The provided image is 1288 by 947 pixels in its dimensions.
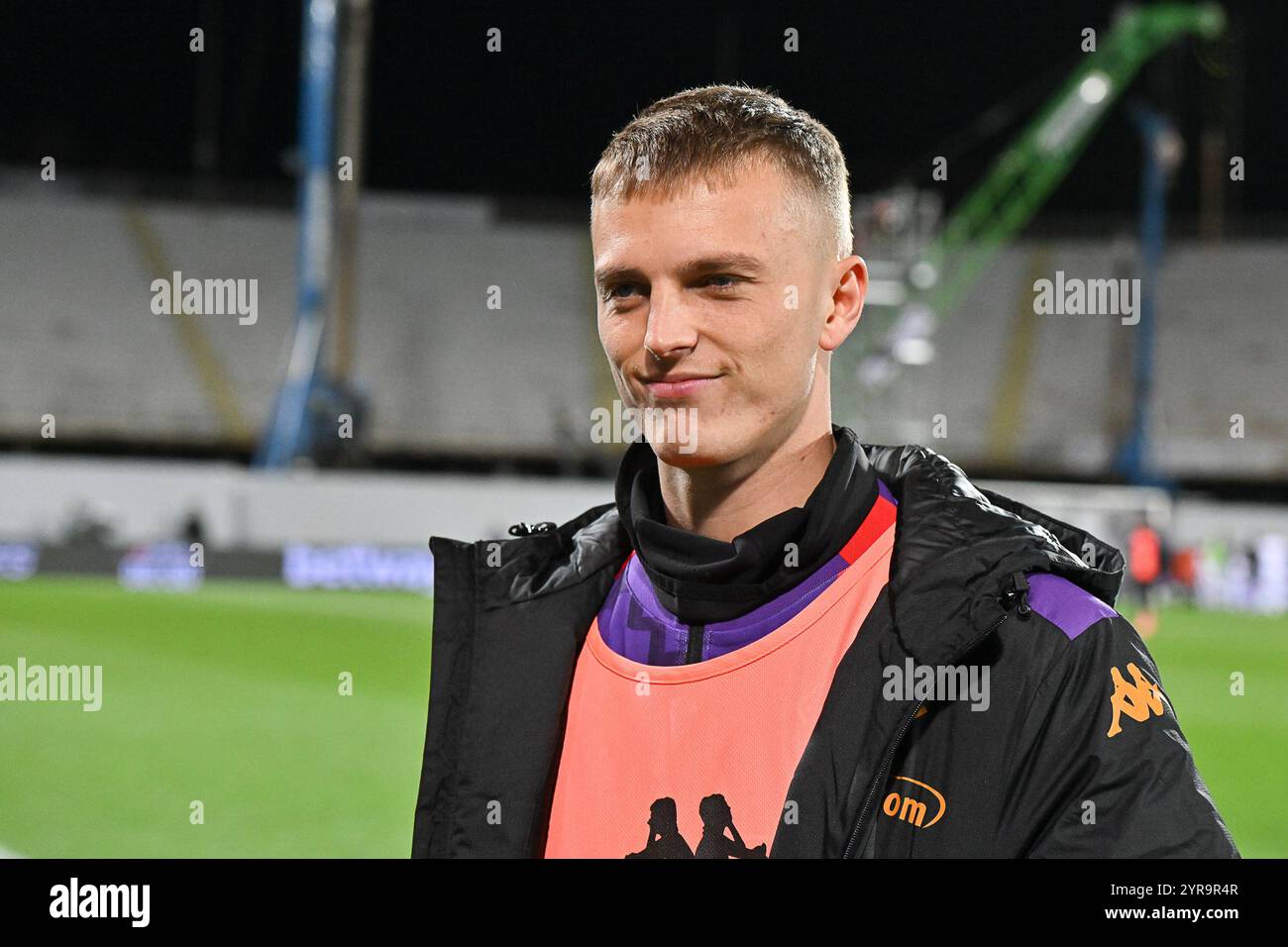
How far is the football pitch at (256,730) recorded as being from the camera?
230 inches

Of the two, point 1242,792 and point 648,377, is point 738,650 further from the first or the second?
point 1242,792

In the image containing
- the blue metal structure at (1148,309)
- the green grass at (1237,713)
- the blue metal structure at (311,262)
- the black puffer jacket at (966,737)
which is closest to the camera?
the black puffer jacket at (966,737)

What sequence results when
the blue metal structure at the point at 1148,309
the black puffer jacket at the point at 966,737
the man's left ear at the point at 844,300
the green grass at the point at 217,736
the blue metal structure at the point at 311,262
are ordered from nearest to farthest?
1. the black puffer jacket at the point at 966,737
2. the man's left ear at the point at 844,300
3. the green grass at the point at 217,736
4. the blue metal structure at the point at 311,262
5. the blue metal structure at the point at 1148,309

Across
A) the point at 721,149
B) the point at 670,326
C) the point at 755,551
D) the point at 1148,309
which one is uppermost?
the point at 1148,309

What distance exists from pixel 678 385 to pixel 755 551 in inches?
10.1

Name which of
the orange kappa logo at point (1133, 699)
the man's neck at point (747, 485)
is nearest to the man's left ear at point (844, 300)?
the man's neck at point (747, 485)

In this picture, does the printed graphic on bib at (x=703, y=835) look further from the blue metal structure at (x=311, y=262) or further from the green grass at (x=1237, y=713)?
the blue metal structure at (x=311, y=262)

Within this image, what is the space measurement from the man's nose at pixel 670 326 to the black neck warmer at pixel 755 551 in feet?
0.92

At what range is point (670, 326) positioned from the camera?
1731 millimetres

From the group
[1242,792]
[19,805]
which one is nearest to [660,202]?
[19,805]

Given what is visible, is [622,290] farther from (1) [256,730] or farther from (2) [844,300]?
(1) [256,730]

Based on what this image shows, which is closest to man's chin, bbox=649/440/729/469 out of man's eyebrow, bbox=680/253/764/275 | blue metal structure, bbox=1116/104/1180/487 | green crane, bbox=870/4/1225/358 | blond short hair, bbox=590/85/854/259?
man's eyebrow, bbox=680/253/764/275

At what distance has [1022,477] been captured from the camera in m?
31.7

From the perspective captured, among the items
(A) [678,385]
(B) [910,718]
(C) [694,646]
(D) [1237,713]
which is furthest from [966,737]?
(D) [1237,713]
